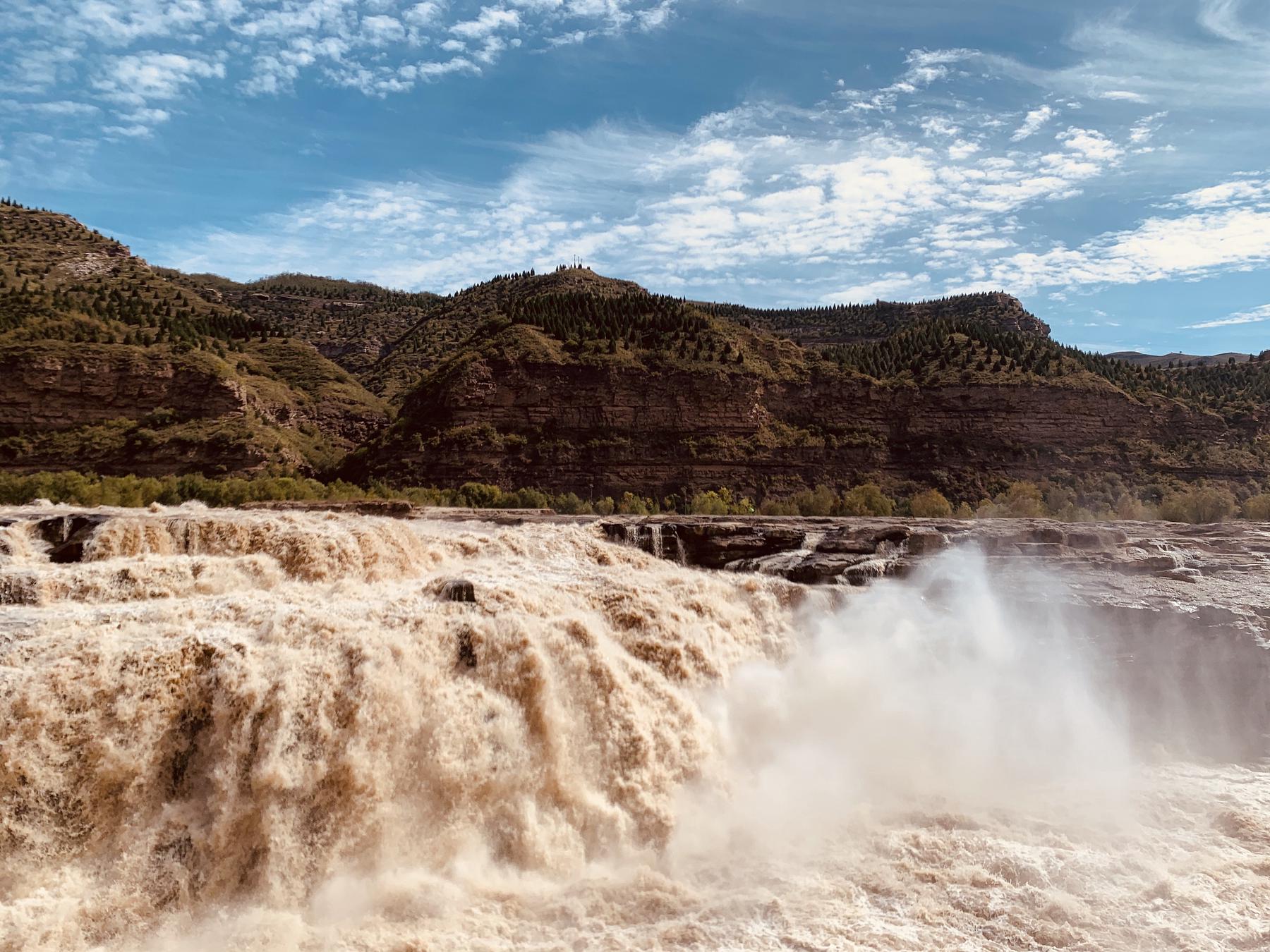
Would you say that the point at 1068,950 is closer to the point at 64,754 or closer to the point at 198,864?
the point at 198,864

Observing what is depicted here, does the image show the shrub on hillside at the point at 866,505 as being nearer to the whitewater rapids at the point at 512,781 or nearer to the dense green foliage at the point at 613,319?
the dense green foliage at the point at 613,319

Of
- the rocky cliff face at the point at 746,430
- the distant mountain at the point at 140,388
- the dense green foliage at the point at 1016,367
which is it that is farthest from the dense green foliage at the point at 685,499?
the dense green foliage at the point at 1016,367

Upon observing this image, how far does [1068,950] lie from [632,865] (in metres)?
5.89

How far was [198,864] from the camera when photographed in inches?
398

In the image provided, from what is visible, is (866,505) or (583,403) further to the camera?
(583,403)

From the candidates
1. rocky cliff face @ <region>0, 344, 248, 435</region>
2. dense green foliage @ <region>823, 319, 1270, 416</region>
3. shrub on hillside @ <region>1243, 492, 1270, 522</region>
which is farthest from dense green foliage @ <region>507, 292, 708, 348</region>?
shrub on hillside @ <region>1243, 492, 1270, 522</region>

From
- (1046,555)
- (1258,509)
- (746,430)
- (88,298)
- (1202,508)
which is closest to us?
(1046,555)

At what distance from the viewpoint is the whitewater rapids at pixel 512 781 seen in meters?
10.1

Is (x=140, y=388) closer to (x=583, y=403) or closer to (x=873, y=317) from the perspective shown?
(x=583, y=403)

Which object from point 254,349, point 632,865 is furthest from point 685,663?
point 254,349

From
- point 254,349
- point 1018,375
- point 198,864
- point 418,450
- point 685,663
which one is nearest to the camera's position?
point 198,864

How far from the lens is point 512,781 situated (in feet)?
40.9

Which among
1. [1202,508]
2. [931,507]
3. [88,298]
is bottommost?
[931,507]

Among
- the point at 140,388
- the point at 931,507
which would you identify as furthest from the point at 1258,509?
the point at 140,388
